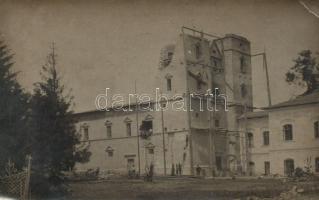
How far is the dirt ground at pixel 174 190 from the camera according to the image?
26.0ft

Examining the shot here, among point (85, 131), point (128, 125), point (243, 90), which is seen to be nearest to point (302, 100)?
point (243, 90)

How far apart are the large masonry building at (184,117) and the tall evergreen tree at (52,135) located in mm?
149

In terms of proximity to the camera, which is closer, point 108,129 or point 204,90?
point 204,90

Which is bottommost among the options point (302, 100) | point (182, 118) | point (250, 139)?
point (250, 139)

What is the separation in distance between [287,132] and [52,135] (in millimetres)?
2557

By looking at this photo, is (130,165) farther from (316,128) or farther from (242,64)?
(316,128)

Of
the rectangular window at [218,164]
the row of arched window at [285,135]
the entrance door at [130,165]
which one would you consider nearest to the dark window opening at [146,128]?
the entrance door at [130,165]

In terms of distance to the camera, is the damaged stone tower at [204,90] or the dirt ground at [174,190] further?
the damaged stone tower at [204,90]

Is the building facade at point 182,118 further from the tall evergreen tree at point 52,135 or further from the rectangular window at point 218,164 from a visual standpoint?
the tall evergreen tree at point 52,135

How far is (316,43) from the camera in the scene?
8102 millimetres

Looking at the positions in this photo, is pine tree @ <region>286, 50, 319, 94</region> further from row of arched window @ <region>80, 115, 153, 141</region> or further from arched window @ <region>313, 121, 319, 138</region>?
row of arched window @ <region>80, 115, 153, 141</region>

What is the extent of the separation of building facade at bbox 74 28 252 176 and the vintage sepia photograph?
13 millimetres

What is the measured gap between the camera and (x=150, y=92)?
805 centimetres

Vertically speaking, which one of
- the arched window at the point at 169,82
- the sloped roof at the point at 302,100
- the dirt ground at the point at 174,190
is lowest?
the dirt ground at the point at 174,190
